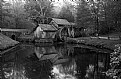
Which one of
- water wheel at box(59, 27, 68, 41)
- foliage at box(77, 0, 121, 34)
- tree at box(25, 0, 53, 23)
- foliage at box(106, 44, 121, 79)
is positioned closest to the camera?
foliage at box(106, 44, 121, 79)

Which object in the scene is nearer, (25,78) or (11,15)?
(25,78)

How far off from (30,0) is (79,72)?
50.5 meters

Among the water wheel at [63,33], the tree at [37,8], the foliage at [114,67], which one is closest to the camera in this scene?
the foliage at [114,67]

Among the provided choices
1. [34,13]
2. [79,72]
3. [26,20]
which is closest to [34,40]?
[26,20]

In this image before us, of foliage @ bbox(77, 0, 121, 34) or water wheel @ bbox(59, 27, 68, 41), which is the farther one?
water wheel @ bbox(59, 27, 68, 41)

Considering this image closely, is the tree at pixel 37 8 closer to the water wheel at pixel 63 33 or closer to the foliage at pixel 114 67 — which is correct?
the water wheel at pixel 63 33

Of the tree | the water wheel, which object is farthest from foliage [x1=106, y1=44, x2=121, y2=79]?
the tree

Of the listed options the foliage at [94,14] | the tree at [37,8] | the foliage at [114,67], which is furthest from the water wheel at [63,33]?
the foliage at [114,67]

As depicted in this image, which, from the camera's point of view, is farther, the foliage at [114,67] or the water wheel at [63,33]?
the water wheel at [63,33]

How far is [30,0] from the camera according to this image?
57125mm

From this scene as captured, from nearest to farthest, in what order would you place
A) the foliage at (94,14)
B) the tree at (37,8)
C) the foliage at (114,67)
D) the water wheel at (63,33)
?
the foliage at (114,67) → the foliage at (94,14) → the water wheel at (63,33) → the tree at (37,8)

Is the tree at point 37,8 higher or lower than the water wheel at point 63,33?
higher

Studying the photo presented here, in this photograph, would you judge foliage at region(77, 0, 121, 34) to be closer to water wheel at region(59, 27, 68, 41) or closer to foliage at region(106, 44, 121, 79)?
water wheel at region(59, 27, 68, 41)

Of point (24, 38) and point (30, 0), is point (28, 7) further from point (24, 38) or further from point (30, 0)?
point (24, 38)
